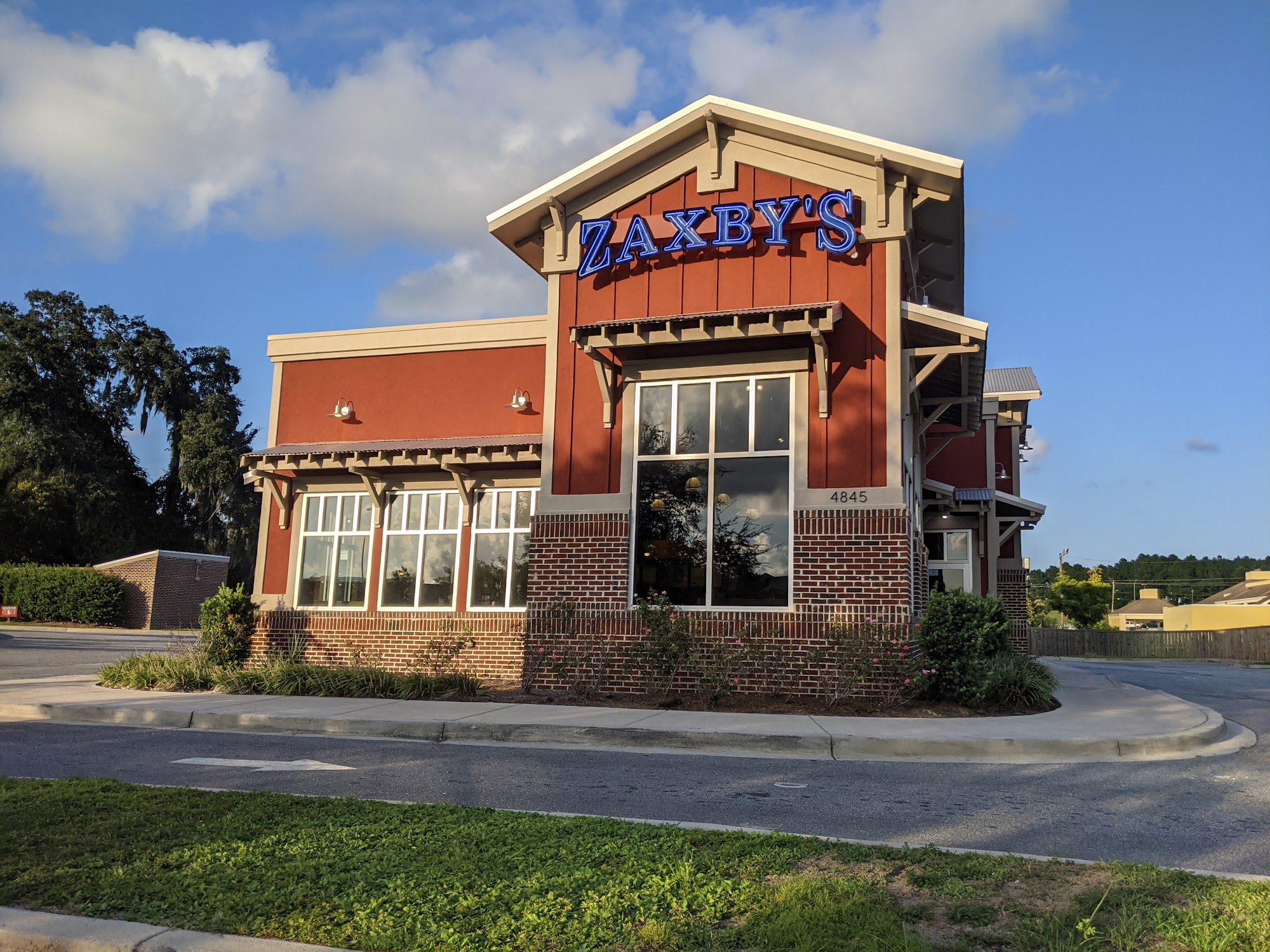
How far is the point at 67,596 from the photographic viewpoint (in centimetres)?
4297

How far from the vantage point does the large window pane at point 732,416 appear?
14.5 meters

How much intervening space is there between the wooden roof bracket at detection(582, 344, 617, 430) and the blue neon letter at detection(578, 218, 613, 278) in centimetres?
140

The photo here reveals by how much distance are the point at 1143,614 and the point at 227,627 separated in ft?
359

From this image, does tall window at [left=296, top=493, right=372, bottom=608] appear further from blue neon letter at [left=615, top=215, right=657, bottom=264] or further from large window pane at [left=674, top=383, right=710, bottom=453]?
blue neon letter at [left=615, top=215, right=657, bottom=264]

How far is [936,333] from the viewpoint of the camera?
47.2 ft

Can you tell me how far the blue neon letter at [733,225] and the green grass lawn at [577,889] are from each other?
1043 centimetres

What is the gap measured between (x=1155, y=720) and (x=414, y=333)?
13516 mm

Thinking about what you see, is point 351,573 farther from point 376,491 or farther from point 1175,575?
point 1175,575

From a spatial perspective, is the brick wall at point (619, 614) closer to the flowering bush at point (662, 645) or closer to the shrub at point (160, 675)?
the flowering bush at point (662, 645)

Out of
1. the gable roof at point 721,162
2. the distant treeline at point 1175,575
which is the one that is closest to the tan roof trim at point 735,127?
the gable roof at point 721,162

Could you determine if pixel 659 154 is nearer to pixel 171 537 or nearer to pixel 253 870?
pixel 253 870

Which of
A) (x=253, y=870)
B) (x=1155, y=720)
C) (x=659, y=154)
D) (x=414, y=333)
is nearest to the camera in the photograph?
(x=253, y=870)

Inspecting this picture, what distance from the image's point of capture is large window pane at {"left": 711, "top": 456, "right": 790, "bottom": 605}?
13875 millimetres

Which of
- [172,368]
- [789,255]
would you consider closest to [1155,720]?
[789,255]
